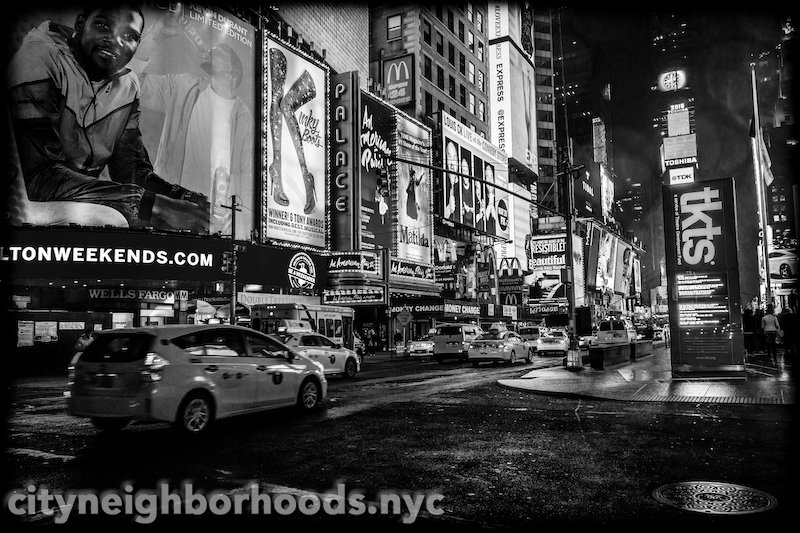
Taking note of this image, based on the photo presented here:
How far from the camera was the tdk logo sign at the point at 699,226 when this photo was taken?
52.7 feet

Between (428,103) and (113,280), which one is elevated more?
(428,103)

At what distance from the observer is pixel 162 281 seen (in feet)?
104

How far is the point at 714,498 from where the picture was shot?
5.32 meters

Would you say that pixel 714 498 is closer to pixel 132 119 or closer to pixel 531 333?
pixel 132 119

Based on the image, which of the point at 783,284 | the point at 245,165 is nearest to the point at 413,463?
the point at 245,165

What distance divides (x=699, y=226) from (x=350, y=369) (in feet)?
37.4

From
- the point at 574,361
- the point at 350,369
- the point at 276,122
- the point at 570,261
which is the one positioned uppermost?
the point at 276,122

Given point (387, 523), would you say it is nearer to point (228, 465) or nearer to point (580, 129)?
point (228, 465)

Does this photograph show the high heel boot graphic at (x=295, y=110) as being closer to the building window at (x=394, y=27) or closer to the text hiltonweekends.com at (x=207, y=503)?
the building window at (x=394, y=27)

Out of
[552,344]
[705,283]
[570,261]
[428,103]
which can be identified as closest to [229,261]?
[570,261]

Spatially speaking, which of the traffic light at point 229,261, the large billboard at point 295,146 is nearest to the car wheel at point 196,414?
the traffic light at point 229,261

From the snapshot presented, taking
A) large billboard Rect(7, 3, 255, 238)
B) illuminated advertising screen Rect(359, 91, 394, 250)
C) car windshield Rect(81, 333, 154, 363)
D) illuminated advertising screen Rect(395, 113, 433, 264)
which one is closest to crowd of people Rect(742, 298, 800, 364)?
car windshield Rect(81, 333, 154, 363)

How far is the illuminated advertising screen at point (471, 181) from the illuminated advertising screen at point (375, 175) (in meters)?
9.68

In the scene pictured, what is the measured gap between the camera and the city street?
5.13 metres
